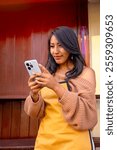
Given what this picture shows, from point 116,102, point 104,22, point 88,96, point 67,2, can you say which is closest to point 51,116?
point 88,96

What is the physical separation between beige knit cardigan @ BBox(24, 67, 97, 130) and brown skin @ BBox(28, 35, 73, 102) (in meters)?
0.04

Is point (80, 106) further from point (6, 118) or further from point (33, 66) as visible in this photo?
point (6, 118)

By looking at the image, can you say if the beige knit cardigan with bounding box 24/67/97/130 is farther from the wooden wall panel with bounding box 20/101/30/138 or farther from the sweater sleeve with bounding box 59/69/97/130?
the wooden wall panel with bounding box 20/101/30/138

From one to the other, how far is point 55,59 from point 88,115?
1.01ft

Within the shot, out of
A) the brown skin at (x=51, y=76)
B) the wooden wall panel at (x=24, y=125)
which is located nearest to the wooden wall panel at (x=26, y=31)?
the wooden wall panel at (x=24, y=125)

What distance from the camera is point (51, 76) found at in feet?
4.57

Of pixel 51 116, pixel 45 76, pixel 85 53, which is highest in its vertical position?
pixel 85 53

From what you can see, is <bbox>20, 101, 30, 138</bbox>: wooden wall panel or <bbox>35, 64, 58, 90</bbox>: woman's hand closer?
<bbox>35, 64, 58, 90</bbox>: woman's hand

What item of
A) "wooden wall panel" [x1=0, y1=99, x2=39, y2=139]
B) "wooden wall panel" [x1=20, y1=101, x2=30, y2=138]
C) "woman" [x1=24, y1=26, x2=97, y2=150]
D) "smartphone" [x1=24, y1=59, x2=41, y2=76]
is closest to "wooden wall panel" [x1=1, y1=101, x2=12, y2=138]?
"wooden wall panel" [x1=0, y1=99, x2=39, y2=139]

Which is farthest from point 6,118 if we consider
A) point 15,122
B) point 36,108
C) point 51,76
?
point 51,76

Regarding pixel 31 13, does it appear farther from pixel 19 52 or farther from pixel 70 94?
pixel 70 94

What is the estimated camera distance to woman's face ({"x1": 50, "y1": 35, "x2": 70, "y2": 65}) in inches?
58.9

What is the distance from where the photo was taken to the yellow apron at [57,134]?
1397 millimetres

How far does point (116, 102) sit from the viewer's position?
1.41 metres
